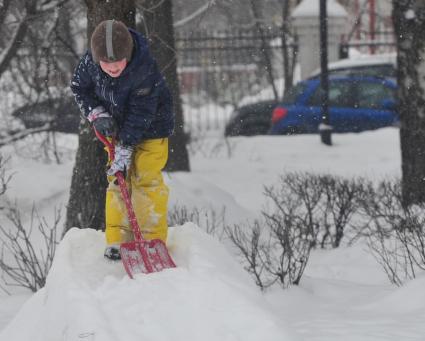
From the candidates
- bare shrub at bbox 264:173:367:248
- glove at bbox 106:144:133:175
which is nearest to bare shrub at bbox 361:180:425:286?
bare shrub at bbox 264:173:367:248

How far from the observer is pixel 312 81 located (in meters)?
13.7

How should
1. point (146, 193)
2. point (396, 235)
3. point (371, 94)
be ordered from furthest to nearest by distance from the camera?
point (371, 94) → point (396, 235) → point (146, 193)

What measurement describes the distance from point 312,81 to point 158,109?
909 centimetres

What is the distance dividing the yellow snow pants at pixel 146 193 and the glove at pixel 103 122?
25 cm

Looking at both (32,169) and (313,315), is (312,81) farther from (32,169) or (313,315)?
(313,315)

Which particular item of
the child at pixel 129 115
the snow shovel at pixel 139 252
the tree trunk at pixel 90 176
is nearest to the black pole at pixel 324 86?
the tree trunk at pixel 90 176

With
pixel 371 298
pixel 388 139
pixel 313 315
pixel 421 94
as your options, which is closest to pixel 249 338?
pixel 313 315

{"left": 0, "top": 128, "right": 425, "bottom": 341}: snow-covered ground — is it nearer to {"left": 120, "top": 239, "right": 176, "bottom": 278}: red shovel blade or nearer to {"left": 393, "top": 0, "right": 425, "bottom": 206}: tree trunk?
{"left": 120, "top": 239, "right": 176, "bottom": 278}: red shovel blade

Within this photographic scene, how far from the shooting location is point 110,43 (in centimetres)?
436

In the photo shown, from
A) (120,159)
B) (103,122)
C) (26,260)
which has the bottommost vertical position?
(26,260)

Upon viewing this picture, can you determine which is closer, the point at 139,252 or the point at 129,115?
the point at 139,252

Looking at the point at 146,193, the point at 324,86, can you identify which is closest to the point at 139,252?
the point at 146,193

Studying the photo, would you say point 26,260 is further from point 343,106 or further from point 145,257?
point 343,106

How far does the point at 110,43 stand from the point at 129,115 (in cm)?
49
